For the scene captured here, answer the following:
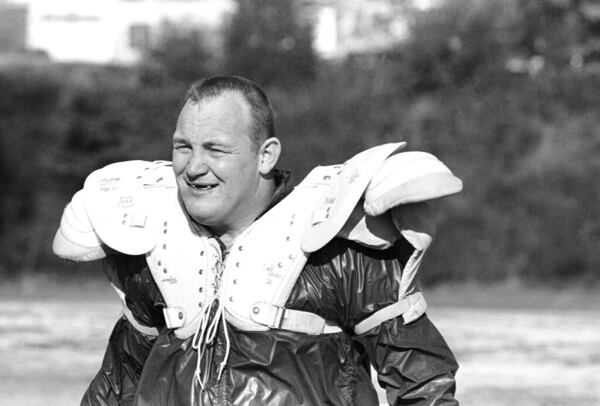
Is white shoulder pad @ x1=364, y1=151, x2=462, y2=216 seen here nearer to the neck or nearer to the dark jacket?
the dark jacket

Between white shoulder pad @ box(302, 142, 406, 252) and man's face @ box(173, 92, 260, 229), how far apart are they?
Result: 0.23 metres

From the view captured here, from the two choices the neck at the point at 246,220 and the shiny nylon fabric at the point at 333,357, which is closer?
the shiny nylon fabric at the point at 333,357

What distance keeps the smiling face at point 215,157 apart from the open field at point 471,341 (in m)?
5.17

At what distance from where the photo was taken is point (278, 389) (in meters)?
3.24

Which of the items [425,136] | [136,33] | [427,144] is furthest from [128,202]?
[136,33]

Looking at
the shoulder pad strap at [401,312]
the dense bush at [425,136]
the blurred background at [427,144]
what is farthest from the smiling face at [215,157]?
the dense bush at [425,136]

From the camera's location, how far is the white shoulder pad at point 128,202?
3.49 metres

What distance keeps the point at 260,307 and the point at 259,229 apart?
227 millimetres

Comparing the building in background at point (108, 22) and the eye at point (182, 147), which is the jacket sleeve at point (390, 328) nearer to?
the eye at point (182, 147)

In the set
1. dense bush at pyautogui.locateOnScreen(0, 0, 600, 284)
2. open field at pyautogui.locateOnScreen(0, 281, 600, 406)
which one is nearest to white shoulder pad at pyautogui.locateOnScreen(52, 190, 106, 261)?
open field at pyautogui.locateOnScreen(0, 281, 600, 406)

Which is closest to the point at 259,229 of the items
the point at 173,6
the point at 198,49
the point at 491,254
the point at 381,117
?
the point at 491,254

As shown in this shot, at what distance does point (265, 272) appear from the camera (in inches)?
131

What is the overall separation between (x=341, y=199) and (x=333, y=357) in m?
0.43

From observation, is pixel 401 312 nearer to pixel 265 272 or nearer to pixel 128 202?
pixel 265 272
